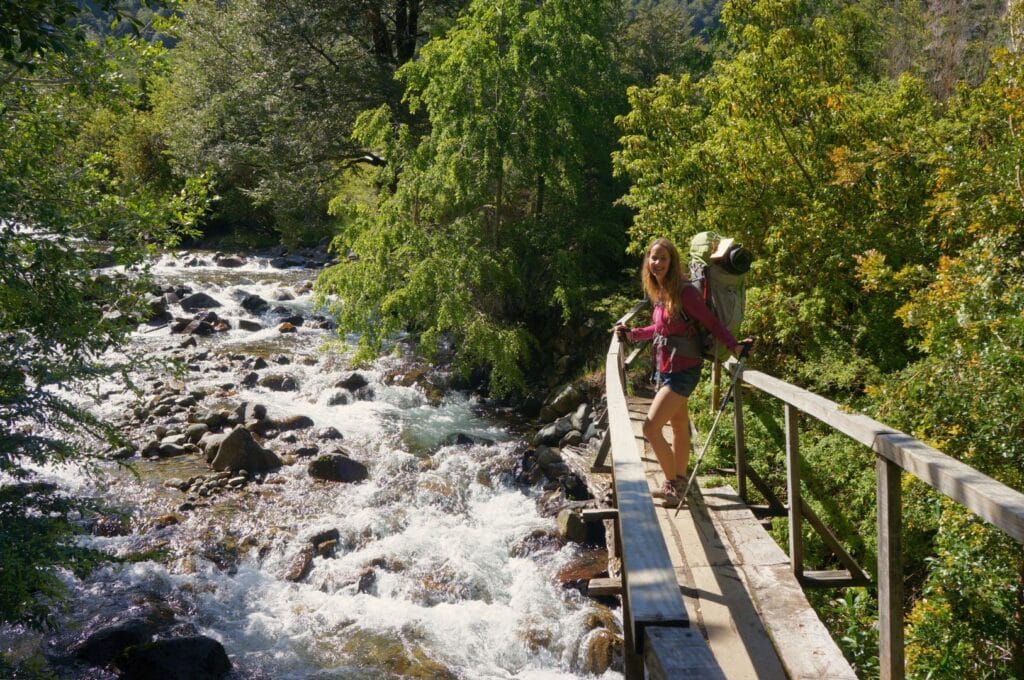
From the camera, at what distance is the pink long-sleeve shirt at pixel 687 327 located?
474 centimetres

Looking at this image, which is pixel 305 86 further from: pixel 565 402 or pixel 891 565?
pixel 891 565

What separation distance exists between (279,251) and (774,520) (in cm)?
2583

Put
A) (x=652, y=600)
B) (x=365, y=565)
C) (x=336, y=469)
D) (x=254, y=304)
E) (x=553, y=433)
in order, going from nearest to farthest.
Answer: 1. (x=652, y=600)
2. (x=365, y=565)
3. (x=336, y=469)
4. (x=553, y=433)
5. (x=254, y=304)

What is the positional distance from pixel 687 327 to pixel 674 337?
0.37 feet

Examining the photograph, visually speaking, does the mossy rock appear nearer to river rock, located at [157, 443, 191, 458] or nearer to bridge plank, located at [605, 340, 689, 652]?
bridge plank, located at [605, 340, 689, 652]

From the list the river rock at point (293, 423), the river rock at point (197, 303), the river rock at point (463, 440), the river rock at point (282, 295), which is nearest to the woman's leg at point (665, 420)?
the river rock at point (463, 440)

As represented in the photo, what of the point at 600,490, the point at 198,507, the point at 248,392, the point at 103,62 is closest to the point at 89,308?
the point at 103,62

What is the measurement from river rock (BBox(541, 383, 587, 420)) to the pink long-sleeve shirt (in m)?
7.38

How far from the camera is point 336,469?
1066cm

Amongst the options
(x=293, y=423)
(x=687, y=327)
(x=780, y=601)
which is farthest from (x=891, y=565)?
(x=293, y=423)

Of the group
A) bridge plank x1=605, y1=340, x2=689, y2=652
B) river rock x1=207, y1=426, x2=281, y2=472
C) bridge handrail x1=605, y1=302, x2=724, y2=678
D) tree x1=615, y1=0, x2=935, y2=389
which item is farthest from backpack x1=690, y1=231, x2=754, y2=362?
river rock x1=207, y1=426, x2=281, y2=472

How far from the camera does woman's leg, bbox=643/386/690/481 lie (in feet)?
16.0

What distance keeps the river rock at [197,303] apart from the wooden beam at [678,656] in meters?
20.0

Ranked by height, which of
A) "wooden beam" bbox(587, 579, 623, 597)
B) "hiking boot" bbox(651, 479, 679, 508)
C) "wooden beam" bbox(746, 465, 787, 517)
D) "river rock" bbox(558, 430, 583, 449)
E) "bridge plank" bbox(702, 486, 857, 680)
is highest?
"hiking boot" bbox(651, 479, 679, 508)
